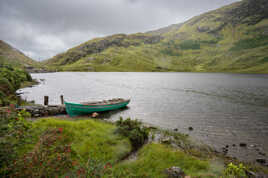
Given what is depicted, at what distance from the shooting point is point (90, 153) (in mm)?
10703

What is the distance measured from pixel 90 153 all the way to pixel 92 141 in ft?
4.69

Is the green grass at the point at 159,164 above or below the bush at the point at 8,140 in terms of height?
below

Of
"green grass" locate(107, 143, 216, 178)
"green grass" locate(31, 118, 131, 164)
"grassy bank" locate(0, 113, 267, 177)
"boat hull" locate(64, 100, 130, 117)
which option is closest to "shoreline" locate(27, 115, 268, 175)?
"grassy bank" locate(0, 113, 267, 177)

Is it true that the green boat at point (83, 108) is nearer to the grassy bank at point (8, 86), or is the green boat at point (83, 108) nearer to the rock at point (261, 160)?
the grassy bank at point (8, 86)

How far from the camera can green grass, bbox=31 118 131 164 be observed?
10773mm

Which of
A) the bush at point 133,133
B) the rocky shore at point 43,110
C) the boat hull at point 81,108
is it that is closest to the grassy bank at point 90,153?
the bush at point 133,133

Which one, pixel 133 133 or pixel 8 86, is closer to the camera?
pixel 133 133

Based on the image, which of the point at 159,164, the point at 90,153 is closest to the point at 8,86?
the point at 90,153

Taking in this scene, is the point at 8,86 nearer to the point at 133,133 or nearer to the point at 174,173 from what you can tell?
the point at 133,133

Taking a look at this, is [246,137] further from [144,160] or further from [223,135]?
[144,160]

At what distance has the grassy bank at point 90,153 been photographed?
5.34m

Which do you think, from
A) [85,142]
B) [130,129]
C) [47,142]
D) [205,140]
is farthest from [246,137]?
[47,142]

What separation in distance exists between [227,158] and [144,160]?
873 cm

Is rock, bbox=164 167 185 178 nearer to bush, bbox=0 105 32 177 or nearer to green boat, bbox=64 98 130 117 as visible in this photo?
bush, bbox=0 105 32 177
